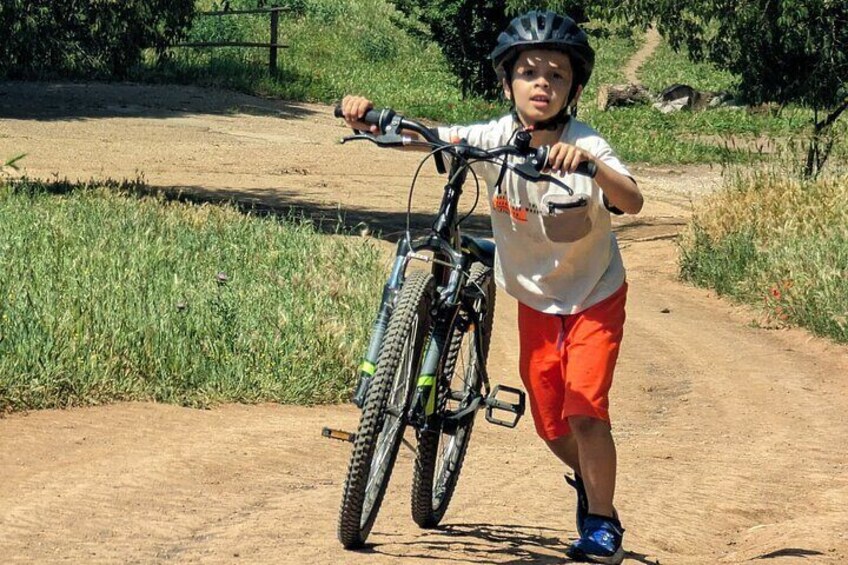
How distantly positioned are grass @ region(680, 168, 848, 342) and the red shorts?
6.25 metres

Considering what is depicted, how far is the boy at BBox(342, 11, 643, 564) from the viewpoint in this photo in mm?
4828

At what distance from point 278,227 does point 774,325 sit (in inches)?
157

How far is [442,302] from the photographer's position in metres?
5.04

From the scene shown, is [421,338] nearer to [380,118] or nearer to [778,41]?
[380,118]

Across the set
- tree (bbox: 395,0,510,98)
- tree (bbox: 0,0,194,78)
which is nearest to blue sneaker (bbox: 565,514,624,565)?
tree (bbox: 0,0,194,78)

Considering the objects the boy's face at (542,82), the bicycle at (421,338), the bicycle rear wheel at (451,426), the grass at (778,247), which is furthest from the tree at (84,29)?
the boy's face at (542,82)

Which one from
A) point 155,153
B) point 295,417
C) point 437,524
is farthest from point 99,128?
point 437,524

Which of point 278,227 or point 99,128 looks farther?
point 99,128

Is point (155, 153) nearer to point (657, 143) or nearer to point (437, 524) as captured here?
point (657, 143)

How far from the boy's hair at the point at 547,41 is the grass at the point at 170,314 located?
3.41m

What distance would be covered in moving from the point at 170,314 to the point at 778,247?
615cm

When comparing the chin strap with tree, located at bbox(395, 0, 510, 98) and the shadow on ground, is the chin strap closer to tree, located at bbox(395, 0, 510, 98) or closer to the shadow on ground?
the shadow on ground

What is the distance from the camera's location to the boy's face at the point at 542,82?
484 centimetres

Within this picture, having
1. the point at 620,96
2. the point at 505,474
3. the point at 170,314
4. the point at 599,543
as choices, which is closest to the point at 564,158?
the point at 599,543
